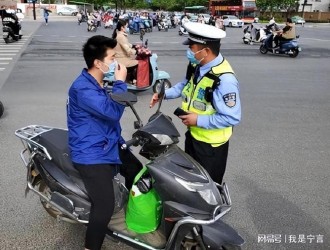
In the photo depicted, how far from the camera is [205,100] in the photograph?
2.78 m

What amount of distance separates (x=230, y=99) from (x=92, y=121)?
964mm

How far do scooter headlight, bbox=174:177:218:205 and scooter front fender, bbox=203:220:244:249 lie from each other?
0.22 m

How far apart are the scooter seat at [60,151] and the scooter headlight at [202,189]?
2.67 feet

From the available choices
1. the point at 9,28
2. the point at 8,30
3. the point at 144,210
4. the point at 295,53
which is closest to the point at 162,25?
the point at 9,28

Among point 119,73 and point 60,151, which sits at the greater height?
point 119,73

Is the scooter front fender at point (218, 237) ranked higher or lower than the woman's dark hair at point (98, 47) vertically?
lower

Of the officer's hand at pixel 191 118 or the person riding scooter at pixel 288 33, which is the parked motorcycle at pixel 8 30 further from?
the officer's hand at pixel 191 118

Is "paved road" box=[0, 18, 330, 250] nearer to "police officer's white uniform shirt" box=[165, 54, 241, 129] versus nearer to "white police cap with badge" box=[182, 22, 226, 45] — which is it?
"police officer's white uniform shirt" box=[165, 54, 241, 129]

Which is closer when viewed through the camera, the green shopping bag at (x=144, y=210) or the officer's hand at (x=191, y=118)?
the green shopping bag at (x=144, y=210)

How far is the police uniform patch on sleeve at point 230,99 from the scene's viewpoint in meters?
2.66

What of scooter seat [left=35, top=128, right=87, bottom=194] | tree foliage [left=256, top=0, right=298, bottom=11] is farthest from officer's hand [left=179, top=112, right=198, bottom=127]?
tree foliage [left=256, top=0, right=298, bottom=11]

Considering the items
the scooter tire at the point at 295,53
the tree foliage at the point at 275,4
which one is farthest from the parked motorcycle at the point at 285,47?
the tree foliage at the point at 275,4

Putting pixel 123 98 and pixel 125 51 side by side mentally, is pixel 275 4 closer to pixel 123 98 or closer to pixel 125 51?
pixel 125 51

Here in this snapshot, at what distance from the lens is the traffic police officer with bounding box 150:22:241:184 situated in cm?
267
